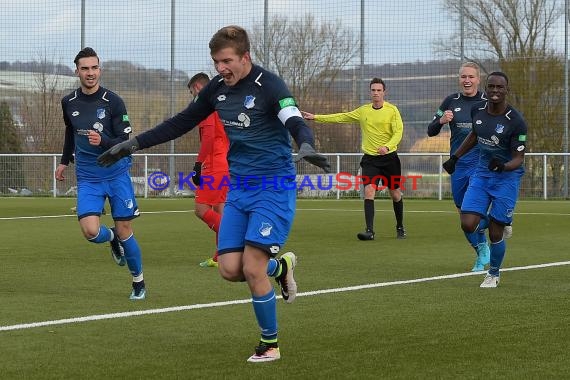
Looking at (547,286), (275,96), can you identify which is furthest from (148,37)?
(275,96)

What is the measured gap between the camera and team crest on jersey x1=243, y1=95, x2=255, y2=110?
6.68 meters

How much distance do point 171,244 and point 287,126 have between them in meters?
8.63

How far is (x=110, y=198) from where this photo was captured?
31.9 feet

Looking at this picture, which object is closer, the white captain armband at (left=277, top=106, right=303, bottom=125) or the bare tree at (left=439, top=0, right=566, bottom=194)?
the white captain armband at (left=277, top=106, right=303, bottom=125)

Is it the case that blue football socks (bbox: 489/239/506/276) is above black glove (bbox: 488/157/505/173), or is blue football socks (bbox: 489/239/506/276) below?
below

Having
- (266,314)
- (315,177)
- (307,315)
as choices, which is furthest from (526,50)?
(266,314)

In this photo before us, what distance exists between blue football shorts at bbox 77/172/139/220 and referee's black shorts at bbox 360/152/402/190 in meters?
7.09

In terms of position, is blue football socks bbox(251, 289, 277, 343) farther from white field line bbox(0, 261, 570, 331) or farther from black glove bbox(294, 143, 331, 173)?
white field line bbox(0, 261, 570, 331)

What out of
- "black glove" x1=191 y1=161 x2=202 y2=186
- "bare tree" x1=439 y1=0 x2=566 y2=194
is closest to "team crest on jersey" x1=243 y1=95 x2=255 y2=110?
"black glove" x1=191 y1=161 x2=202 y2=186

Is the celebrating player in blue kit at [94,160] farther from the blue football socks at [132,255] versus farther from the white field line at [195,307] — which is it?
the white field line at [195,307]

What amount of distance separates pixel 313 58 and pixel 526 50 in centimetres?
611

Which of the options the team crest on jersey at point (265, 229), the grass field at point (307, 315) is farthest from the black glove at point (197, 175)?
the team crest on jersey at point (265, 229)

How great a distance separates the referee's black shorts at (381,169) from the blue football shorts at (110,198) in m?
7.09

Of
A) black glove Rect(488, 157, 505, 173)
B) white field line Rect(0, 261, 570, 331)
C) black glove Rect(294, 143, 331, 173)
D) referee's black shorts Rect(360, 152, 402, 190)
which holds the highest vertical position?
black glove Rect(294, 143, 331, 173)
